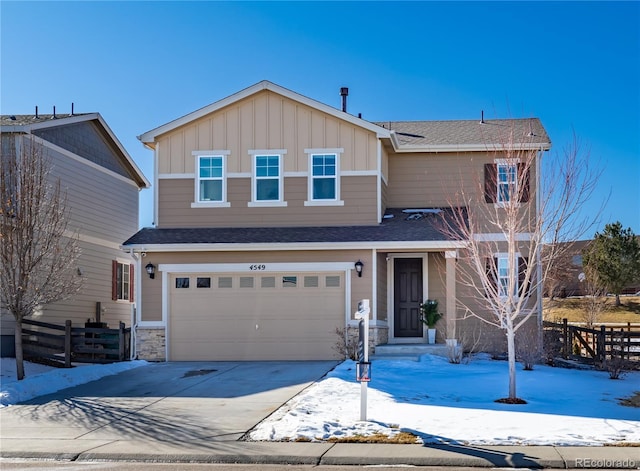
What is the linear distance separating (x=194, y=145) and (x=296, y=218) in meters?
3.58

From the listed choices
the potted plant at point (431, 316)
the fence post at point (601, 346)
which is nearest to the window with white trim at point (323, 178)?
the potted plant at point (431, 316)

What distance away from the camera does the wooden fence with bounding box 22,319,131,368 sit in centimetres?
1908

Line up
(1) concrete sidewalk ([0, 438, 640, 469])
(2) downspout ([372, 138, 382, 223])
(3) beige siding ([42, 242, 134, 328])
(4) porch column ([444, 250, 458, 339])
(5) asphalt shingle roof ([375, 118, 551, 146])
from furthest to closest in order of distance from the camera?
(3) beige siding ([42, 242, 134, 328]), (5) asphalt shingle roof ([375, 118, 551, 146]), (2) downspout ([372, 138, 382, 223]), (4) porch column ([444, 250, 458, 339]), (1) concrete sidewalk ([0, 438, 640, 469])

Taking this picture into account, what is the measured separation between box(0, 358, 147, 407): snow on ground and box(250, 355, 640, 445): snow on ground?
18.3 feet

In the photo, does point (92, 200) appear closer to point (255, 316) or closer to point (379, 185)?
point (255, 316)

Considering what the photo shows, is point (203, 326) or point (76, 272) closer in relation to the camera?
point (203, 326)

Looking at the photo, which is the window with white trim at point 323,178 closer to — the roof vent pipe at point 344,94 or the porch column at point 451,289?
the roof vent pipe at point 344,94

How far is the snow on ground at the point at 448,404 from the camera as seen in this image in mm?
11133

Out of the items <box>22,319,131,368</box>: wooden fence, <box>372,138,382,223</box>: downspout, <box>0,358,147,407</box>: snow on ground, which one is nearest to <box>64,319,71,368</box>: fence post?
<box>22,319,131,368</box>: wooden fence

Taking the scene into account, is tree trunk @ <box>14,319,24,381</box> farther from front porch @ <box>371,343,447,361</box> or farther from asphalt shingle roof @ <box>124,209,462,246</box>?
front porch @ <box>371,343,447,361</box>

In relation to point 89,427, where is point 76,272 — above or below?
above

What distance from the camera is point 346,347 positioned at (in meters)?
19.6

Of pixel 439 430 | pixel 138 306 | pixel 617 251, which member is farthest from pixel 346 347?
pixel 617 251

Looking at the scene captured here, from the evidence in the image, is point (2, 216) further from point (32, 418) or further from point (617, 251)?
point (617, 251)
